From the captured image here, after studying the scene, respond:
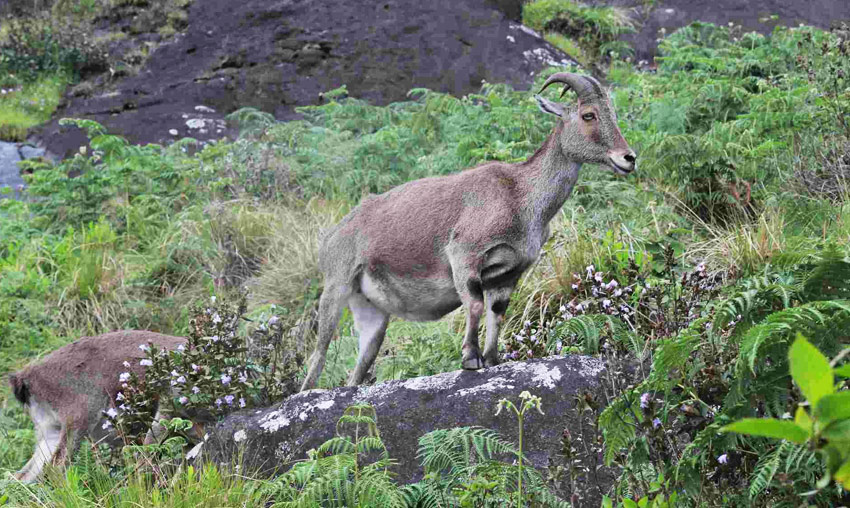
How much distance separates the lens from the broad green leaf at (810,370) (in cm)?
123

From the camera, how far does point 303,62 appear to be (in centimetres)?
1582

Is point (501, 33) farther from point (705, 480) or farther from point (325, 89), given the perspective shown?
point (705, 480)

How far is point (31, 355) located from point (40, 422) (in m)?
2.90

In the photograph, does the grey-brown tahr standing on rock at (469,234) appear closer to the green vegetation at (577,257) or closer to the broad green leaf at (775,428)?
the green vegetation at (577,257)

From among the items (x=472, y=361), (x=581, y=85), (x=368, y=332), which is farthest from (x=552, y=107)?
(x=368, y=332)

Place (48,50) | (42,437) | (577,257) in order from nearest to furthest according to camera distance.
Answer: (42,437) < (577,257) < (48,50)

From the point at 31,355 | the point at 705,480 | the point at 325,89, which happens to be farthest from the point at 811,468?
the point at 325,89

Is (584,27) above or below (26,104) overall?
below

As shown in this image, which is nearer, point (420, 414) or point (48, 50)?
point (420, 414)

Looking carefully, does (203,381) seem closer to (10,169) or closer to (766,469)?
(766,469)

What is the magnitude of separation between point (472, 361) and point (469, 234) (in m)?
0.73

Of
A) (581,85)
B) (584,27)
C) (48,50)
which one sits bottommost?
(584,27)

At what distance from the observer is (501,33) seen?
15883mm

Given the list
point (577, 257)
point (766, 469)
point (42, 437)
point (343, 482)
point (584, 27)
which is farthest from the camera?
point (584, 27)
